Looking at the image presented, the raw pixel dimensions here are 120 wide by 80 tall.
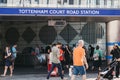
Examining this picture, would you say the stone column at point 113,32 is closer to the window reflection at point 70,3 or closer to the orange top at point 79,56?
the window reflection at point 70,3

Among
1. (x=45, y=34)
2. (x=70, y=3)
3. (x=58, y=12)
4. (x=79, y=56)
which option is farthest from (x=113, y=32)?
(x=79, y=56)

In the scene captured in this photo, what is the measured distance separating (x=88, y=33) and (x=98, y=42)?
121 cm

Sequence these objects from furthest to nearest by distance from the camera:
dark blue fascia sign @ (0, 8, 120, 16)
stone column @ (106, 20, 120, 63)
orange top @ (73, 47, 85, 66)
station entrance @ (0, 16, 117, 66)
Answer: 1. station entrance @ (0, 16, 117, 66)
2. stone column @ (106, 20, 120, 63)
3. dark blue fascia sign @ (0, 8, 120, 16)
4. orange top @ (73, 47, 85, 66)

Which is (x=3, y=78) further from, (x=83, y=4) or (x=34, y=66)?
(x=34, y=66)

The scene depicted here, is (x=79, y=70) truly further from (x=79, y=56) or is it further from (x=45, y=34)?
(x=45, y=34)

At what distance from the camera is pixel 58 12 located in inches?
893

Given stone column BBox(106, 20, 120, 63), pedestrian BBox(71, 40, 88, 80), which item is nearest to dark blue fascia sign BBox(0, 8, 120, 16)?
stone column BBox(106, 20, 120, 63)

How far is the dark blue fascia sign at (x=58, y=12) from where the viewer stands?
22.3 metres

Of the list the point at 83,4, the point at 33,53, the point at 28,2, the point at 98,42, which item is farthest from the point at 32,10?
the point at 98,42

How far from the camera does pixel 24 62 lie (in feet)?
113

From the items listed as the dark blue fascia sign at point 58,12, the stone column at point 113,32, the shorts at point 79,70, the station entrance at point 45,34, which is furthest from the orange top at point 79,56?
the station entrance at point 45,34

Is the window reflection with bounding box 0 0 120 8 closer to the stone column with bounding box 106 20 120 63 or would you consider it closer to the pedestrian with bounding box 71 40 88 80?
the stone column with bounding box 106 20 120 63

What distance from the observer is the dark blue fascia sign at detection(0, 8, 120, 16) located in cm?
2230

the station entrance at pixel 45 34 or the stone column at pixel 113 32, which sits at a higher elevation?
the stone column at pixel 113 32
